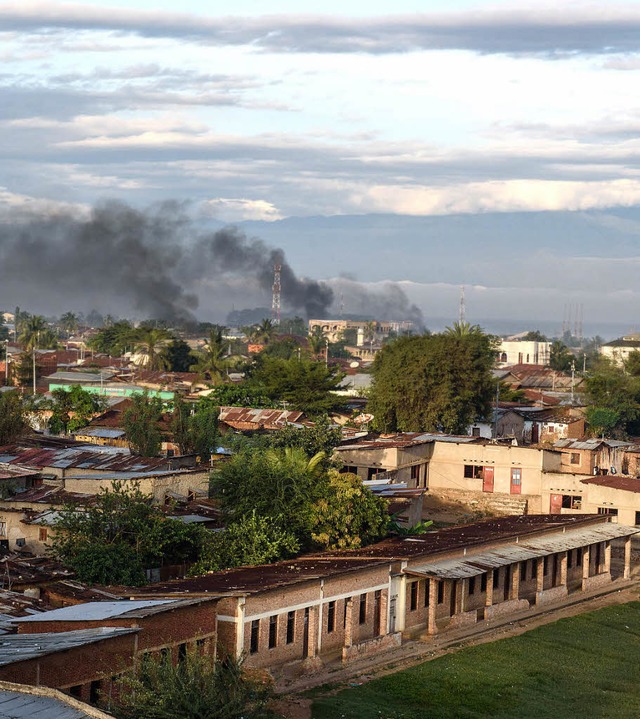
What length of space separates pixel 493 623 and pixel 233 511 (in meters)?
8.55

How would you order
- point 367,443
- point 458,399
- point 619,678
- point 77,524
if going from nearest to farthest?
point 619,678 < point 77,524 < point 367,443 < point 458,399

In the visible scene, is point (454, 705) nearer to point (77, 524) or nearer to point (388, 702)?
point (388, 702)

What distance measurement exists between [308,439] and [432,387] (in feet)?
58.5

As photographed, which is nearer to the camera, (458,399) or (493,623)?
(493,623)

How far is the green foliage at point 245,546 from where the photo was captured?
33250mm

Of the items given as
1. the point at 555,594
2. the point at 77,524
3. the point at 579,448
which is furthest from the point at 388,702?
the point at 579,448

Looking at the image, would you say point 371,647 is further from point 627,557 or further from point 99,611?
point 627,557

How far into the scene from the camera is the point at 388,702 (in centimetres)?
2670

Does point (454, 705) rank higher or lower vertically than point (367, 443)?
lower

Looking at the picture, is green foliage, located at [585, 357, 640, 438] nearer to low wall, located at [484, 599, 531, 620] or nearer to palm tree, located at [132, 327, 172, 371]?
low wall, located at [484, 599, 531, 620]

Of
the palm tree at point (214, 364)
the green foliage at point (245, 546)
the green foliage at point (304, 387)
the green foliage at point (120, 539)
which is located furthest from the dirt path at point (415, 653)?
the palm tree at point (214, 364)

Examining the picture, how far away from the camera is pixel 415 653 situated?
3102 cm

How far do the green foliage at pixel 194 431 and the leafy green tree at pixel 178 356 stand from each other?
48.1 metres

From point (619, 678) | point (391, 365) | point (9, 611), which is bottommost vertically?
point (619, 678)
